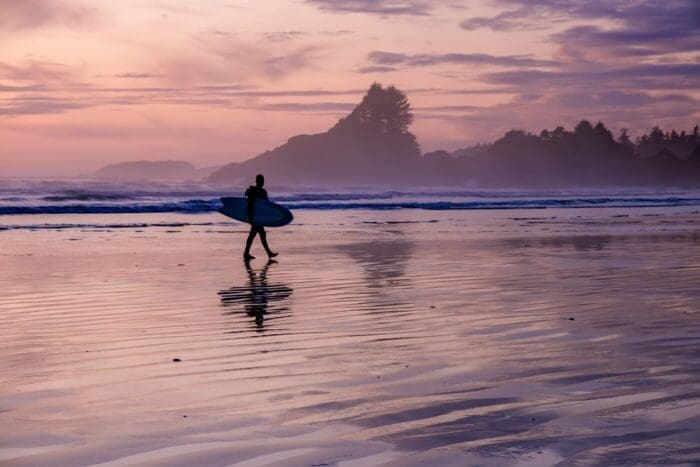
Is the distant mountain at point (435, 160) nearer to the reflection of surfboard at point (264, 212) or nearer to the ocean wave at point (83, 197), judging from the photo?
the ocean wave at point (83, 197)

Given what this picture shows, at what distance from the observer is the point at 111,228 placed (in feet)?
99.6

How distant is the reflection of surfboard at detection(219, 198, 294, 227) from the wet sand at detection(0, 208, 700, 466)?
23.7 feet

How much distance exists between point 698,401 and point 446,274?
31.2ft

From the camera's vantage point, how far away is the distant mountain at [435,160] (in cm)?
Answer: 16362

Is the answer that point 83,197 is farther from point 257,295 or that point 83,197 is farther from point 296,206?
point 257,295

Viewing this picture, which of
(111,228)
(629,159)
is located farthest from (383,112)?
(111,228)

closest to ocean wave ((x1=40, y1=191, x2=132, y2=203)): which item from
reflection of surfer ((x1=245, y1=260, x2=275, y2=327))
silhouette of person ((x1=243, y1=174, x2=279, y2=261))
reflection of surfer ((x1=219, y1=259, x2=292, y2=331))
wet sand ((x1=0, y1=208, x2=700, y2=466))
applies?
silhouette of person ((x1=243, y1=174, x2=279, y2=261))

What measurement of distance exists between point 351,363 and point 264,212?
56.8ft

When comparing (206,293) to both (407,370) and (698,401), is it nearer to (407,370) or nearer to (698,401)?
(407,370)

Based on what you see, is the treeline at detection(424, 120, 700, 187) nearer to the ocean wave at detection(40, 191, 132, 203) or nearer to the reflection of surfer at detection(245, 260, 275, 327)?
the ocean wave at detection(40, 191, 132, 203)

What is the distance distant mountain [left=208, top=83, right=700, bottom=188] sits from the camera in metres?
164

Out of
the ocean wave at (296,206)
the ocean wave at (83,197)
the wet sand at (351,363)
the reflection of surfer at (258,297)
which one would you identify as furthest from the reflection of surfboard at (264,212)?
the ocean wave at (83,197)

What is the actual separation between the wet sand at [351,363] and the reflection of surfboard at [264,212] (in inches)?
285

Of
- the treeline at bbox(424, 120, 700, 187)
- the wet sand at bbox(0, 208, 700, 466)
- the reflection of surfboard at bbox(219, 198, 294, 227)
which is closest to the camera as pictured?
the wet sand at bbox(0, 208, 700, 466)
